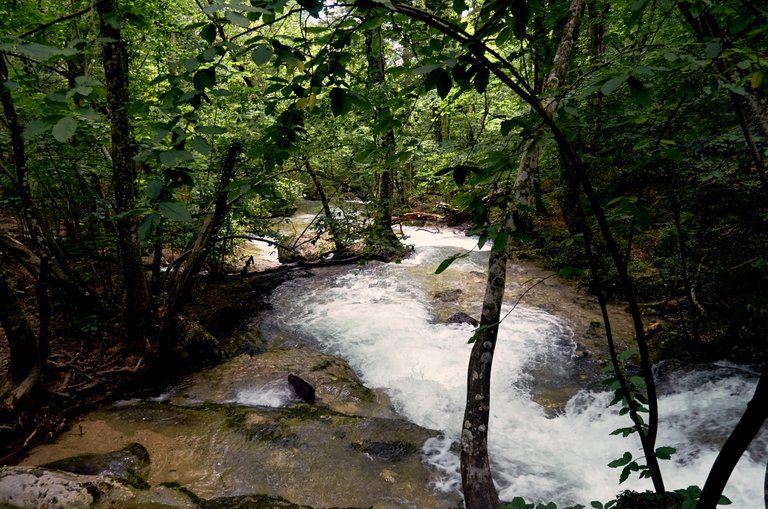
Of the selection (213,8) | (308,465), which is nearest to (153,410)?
(308,465)

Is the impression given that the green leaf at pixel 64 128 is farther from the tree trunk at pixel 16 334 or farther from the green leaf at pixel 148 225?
the tree trunk at pixel 16 334

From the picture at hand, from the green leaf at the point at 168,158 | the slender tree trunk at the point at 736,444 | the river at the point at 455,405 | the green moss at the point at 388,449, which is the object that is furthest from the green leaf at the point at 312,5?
the green moss at the point at 388,449

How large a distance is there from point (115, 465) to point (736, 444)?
204 inches

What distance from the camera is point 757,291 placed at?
5.11m

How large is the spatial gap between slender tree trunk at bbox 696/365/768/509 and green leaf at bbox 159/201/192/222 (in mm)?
1422

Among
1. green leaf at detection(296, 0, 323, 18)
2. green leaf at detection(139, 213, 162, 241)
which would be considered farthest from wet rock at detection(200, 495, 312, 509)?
green leaf at detection(296, 0, 323, 18)

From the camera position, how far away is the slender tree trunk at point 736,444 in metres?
0.90

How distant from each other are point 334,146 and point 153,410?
17.0 ft

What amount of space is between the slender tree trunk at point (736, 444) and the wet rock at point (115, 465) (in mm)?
4568

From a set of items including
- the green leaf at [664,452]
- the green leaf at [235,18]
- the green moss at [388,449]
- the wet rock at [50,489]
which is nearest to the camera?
the green leaf at [235,18]

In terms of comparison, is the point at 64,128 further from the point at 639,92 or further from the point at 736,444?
the point at 736,444

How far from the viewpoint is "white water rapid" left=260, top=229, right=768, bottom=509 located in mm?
4402

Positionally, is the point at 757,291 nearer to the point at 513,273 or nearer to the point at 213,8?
the point at 513,273

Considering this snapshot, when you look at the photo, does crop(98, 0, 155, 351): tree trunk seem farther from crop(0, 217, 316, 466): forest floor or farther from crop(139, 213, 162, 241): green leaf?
crop(139, 213, 162, 241): green leaf
